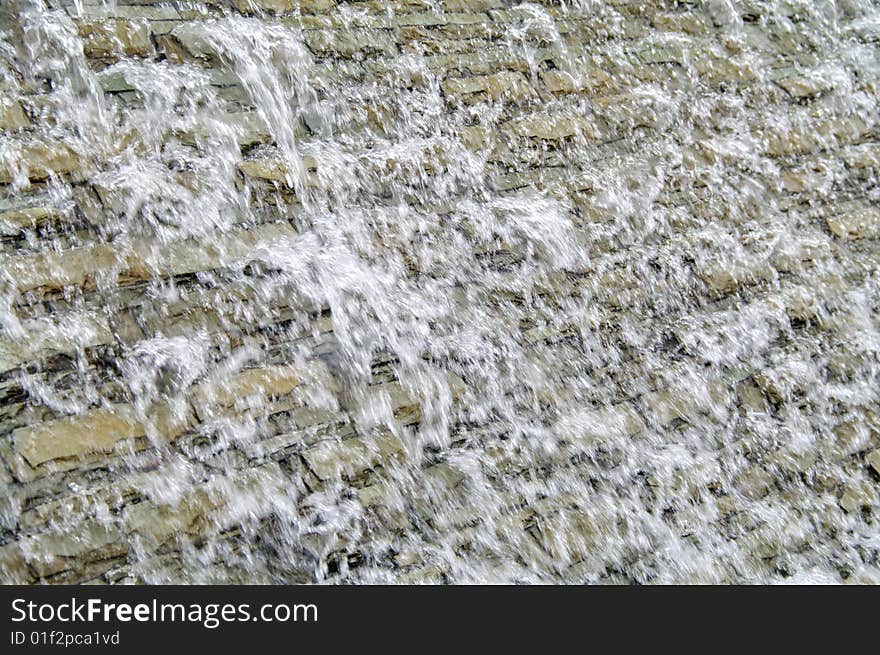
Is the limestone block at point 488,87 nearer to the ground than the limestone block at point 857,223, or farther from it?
farther from it

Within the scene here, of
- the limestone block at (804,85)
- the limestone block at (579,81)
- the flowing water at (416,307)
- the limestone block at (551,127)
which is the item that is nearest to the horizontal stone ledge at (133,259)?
the flowing water at (416,307)

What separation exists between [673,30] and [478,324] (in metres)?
1.56

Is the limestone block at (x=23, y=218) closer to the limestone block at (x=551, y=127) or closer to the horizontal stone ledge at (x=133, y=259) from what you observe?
the horizontal stone ledge at (x=133, y=259)

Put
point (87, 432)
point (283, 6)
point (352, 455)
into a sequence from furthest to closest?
point (283, 6) → point (352, 455) → point (87, 432)

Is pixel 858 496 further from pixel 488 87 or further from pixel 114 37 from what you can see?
pixel 114 37

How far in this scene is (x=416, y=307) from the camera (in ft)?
7.98

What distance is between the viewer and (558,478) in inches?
94.3

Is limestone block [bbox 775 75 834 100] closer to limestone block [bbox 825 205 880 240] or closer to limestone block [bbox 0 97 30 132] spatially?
limestone block [bbox 825 205 880 240]

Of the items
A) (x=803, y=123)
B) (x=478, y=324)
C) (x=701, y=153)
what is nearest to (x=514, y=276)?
(x=478, y=324)

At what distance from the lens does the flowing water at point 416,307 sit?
2055 mm

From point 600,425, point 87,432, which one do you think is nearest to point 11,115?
point 87,432

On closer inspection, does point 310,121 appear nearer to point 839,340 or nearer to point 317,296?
point 317,296

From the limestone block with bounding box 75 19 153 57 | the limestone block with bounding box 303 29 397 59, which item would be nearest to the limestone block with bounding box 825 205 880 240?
the limestone block with bounding box 303 29 397 59

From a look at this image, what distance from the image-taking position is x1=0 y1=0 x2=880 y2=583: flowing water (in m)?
2.05
